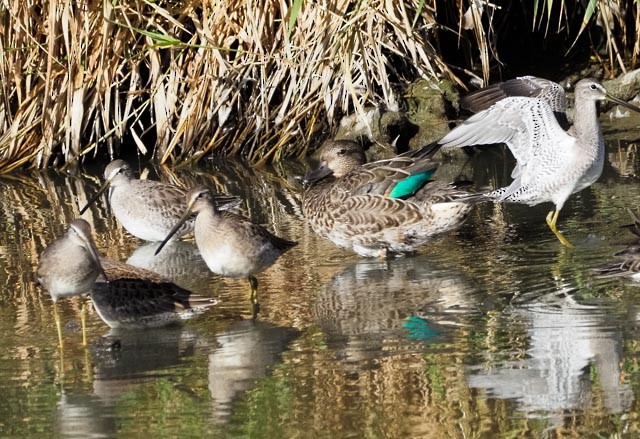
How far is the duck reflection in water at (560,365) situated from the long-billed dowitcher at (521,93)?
2.54 metres

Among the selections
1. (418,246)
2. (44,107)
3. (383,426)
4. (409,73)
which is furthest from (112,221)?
(383,426)

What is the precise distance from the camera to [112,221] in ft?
31.4

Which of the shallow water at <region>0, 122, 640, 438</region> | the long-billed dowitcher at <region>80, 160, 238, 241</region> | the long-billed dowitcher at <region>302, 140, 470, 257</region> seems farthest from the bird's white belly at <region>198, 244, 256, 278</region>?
the long-billed dowitcher at <region>80, 160, 238, 241</region>

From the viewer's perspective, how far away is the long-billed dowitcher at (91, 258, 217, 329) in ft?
20.5

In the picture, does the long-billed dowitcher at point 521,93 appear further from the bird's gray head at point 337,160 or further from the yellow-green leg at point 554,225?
the bird's gray head at point 337,160

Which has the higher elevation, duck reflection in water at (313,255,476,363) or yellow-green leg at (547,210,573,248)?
yellow-green leg at (547,210,573,248)

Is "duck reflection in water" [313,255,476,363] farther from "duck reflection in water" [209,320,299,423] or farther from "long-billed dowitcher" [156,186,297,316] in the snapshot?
"long-billed dowitcher" [156,186,297,316]

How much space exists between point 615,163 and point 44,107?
4.85 meters

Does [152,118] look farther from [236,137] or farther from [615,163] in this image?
[615,163]

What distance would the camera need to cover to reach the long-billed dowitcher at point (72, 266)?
19.9 feet

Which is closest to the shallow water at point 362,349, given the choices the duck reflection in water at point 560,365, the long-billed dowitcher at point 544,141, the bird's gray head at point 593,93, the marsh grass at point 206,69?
the duck reflection in water at point 560,365

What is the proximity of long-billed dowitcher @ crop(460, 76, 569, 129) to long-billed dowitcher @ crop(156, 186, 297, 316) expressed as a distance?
87.2 inches

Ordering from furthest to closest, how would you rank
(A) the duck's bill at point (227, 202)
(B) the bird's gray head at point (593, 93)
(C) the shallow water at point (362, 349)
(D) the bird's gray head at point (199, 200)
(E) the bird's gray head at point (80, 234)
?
1. (A) the duck's bill at point (227, 202)
2. (B) the bird's gray head at point (593, 93)
3. (D) the bird's gray head at point (199, 200)
4. (E) the bird's gray head at point (80, 234)
5. (C) the shallow water at point (362, 349)

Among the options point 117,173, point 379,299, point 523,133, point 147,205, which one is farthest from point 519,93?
point 117,173
